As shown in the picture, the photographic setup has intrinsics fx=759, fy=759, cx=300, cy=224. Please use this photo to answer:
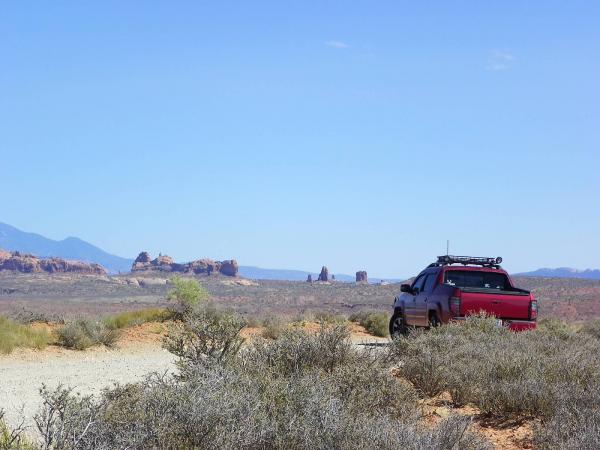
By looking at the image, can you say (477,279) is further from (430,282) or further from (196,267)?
(196,267)

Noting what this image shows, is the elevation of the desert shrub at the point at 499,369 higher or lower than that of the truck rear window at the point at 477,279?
lower

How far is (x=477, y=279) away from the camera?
16.4 meters

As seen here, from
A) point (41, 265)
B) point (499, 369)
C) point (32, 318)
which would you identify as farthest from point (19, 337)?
point (41, 265)

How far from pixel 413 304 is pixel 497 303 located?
2802 mm

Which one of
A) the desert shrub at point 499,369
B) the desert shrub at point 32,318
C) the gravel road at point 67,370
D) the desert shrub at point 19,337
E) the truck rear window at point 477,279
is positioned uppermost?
the truck rear window at point 477,279

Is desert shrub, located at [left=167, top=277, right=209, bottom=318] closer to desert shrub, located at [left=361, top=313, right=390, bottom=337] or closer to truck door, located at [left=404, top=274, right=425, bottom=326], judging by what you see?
desert shrub, located at [left=361, top=313, right=390, bottom=337]

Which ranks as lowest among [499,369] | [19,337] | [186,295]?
[19,337]

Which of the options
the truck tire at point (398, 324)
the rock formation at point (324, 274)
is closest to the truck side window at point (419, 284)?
the truck tire at point (398, 324)

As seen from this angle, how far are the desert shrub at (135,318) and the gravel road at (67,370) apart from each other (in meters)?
3.47

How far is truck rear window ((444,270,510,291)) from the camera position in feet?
53.2

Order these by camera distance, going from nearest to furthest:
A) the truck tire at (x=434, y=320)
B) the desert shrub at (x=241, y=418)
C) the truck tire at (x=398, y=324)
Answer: the desert shrub at (x=241, y=418) → the truck tire at (x=434, y=320) → the truck tire at (x=398, y=324)

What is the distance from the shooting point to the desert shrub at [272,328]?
22266 mm

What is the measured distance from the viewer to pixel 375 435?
517 centimetres

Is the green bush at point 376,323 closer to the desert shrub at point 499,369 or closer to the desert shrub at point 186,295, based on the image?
the desert shrub at point 186,295
